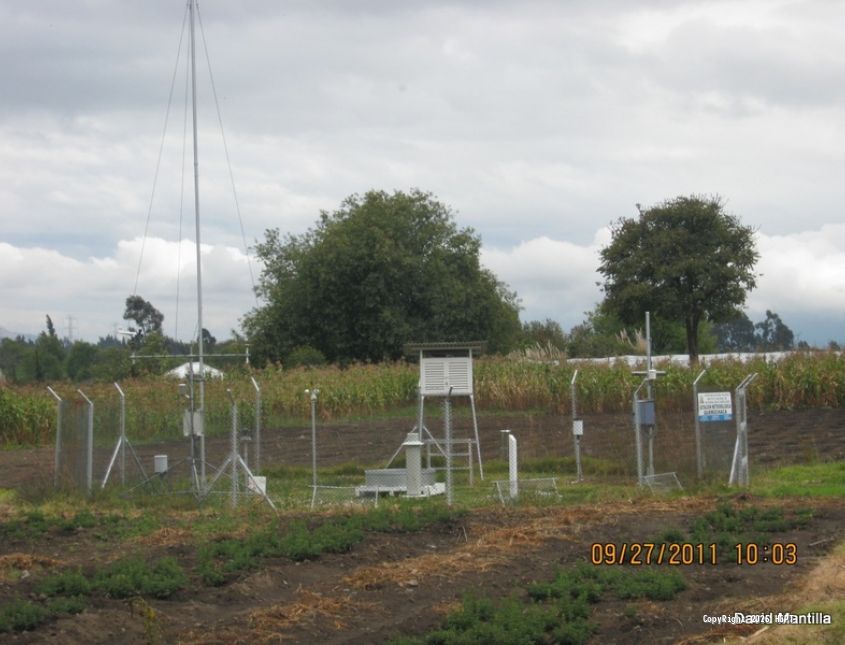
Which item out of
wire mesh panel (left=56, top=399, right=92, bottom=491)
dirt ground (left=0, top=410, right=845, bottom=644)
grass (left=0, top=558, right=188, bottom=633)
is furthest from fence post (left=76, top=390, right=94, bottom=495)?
grass (left=0, top=558, right=188, bottom=633)

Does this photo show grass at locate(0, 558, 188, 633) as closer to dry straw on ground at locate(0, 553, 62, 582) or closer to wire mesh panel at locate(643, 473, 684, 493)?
dry straw on ground at locate(0, 553, 62, 582)

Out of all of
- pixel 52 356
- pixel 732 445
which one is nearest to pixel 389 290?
pixel 52 356

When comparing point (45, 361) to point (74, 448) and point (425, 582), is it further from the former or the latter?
point (425, 582)

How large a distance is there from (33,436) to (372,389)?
9.48 metres

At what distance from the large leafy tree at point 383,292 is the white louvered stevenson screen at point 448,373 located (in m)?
35.7

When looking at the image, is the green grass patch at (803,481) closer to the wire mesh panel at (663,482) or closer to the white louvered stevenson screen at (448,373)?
the wire mesh panel at (663,482)

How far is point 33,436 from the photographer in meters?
30.7

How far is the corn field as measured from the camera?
3009 centimetres

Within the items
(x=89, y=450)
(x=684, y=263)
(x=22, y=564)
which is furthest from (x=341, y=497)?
(x=684, y=263)

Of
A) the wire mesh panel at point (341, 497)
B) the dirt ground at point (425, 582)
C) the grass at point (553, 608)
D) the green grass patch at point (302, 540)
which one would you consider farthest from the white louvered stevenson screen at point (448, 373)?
the grass at point (553, 608)

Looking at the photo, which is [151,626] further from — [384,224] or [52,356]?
[52,356]

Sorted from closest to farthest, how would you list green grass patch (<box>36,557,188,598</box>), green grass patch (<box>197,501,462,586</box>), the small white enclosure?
green grass patch (<box>36,557,188,598</box>)
green grass patch (<box>197,501,462,586</box>)
the small white enclosure
